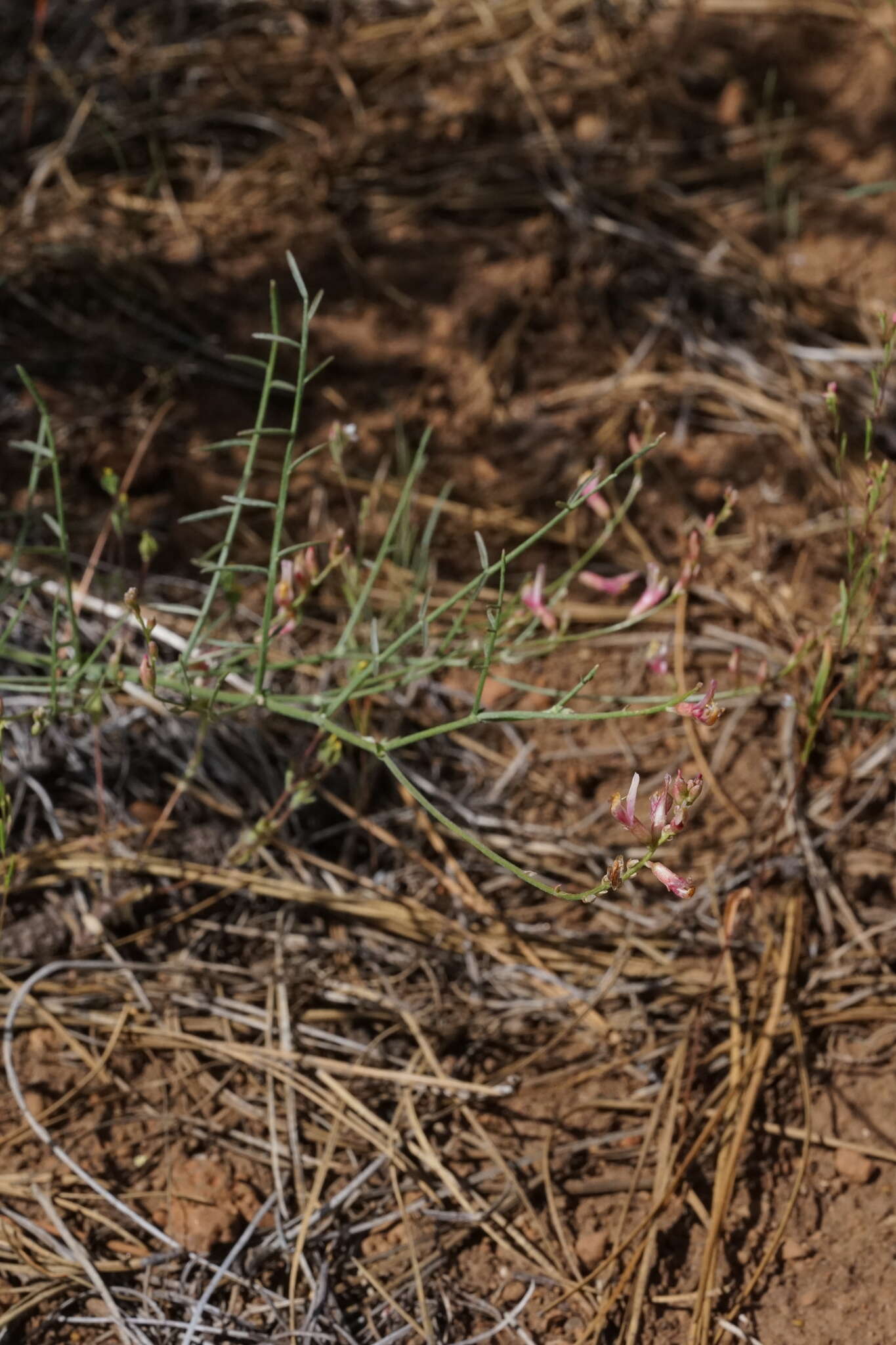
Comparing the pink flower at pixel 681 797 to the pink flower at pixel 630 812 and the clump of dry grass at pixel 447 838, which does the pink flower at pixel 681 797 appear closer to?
the pink flower at pixel 630 812

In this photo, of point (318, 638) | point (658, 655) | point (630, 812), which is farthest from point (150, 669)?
point (318, 638)

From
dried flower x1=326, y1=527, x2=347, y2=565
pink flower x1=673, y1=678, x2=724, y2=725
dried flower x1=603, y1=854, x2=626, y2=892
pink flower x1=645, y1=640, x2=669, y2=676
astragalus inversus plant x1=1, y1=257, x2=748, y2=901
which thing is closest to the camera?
dried flower x1=603, y1=854, x2=626, y2=892

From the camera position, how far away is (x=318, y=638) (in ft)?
8.47

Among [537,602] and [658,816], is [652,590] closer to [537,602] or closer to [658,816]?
[537,602]

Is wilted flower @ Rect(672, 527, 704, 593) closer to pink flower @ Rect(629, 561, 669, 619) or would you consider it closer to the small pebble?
pink flower @ Rect(629, 561, 669, 619)

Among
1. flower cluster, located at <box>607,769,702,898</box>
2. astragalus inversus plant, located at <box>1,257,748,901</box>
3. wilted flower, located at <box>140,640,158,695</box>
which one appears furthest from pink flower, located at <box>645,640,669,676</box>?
wilted flower, located at <box>140,640,158,695</box>

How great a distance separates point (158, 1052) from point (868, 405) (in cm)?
206

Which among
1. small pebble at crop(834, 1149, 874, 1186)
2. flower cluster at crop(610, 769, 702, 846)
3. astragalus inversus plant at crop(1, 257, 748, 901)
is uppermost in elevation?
flower cluster at crop(610, 769, 702, 846)

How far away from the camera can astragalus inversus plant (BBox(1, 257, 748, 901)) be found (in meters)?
1.59

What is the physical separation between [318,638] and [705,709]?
1.24 meters

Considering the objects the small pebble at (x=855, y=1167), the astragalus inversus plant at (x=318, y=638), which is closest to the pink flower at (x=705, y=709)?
the astragalus inversus plant at (x=318, y=638)

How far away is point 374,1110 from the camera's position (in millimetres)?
1985

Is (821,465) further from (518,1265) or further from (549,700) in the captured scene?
(518,1265)

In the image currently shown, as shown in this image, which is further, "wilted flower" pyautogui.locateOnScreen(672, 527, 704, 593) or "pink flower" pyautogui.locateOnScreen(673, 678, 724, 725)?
"wilted flower" pyautogui.locateOnScreen(672, 527, 704, 593)
